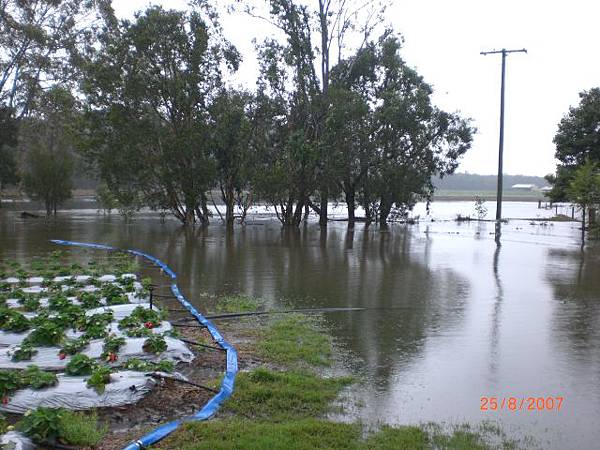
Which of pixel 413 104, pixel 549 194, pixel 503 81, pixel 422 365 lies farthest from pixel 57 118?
pixel 422 365

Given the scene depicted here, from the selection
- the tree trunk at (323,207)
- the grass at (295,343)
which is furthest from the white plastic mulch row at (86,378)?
the tree trunk at (323,207)

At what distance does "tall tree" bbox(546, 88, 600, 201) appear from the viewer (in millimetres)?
27297

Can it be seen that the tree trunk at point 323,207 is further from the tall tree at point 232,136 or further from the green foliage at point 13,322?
the green foliage at point 13,322

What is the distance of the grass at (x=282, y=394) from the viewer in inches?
161

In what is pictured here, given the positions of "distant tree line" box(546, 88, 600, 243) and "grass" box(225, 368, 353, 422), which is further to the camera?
"distant tree line" box(546, 88, 600, 243)

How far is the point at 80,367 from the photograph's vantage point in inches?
172

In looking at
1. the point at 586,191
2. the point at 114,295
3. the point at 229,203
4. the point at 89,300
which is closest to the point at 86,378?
the point at 89,300

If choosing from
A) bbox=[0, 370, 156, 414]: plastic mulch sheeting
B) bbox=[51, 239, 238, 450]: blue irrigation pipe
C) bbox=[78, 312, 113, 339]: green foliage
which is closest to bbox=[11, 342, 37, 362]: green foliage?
bbox=[78, 312, 113, 339]: green foliage

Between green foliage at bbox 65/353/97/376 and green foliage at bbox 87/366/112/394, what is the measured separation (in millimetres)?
168

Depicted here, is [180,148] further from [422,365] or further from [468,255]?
[422,365]

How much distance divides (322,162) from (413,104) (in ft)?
16.0

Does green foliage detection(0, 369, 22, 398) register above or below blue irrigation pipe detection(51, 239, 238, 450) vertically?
above

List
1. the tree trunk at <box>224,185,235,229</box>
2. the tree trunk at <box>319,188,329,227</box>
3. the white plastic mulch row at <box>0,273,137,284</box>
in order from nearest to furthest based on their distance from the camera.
→ the white plastic mulch row at <box>0,273,137,284</box> < the tree trunk at <box>224,185,235,229</box> < the tree trunk at <box>319,188,329,227</box>
